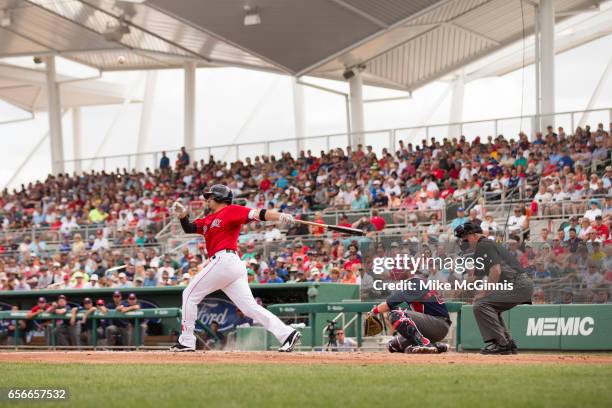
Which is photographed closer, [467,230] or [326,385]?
[326,385]

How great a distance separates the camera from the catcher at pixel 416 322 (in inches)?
531

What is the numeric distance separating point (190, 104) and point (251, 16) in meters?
11.8

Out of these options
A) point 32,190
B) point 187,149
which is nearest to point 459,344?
point 187,149

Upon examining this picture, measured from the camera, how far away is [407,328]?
44.1ft

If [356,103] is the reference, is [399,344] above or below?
below

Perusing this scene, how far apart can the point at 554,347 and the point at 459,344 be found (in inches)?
59.7

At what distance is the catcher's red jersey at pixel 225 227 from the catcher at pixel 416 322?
2.14 meters

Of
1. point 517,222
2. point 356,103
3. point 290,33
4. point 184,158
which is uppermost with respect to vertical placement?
point 290,33

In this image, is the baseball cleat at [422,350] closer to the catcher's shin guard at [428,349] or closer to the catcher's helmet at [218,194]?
the catcher's shin guard at [428,349]

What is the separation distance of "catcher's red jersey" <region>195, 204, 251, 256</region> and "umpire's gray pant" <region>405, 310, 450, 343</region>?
245 cm

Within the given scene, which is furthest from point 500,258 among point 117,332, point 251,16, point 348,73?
point 348,73

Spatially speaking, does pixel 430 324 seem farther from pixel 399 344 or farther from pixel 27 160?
pixel 27 160

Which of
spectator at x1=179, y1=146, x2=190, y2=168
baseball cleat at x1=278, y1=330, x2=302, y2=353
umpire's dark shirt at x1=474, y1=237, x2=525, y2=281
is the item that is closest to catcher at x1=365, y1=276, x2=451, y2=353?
umpire's dark shirt at x1=474, y1=237, x2=525, y2=281

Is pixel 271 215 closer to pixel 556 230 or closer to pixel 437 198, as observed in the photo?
pixel 556 230
